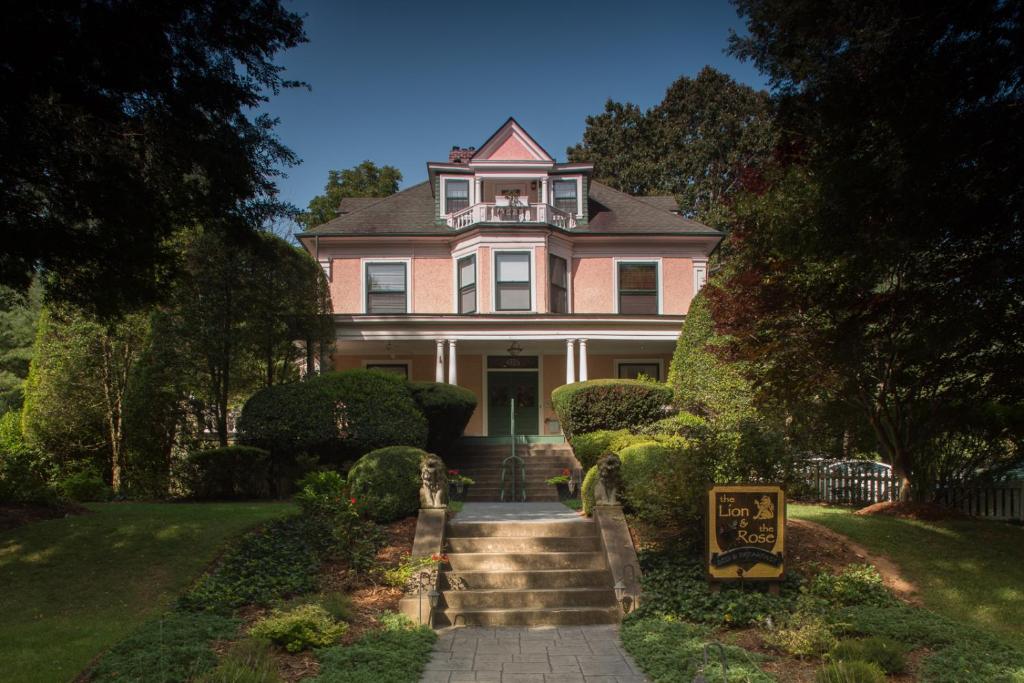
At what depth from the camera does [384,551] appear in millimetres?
8977

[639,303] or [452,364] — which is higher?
[639,303]

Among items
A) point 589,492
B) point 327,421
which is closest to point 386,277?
point 327,421

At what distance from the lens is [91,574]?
793 centimetres

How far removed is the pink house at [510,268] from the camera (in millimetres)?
21828

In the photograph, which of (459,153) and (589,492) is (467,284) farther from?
(589,492)

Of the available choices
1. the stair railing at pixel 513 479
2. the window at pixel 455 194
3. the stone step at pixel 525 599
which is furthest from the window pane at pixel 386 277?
the stone step at pixel 525 599

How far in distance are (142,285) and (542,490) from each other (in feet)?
28.6

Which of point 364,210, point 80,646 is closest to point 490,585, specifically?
point 80,646

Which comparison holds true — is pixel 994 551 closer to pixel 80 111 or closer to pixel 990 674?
pixel 990 674

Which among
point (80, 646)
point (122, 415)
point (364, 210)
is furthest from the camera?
point (364, 210)

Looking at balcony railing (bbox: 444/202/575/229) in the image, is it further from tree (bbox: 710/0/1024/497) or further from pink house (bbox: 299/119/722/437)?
tree (bbox: 710/0/1024/497)

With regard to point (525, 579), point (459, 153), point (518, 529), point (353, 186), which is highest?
point (353, 186)

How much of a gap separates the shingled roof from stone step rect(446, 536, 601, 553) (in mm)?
14152

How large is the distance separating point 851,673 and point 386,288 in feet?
60.6
